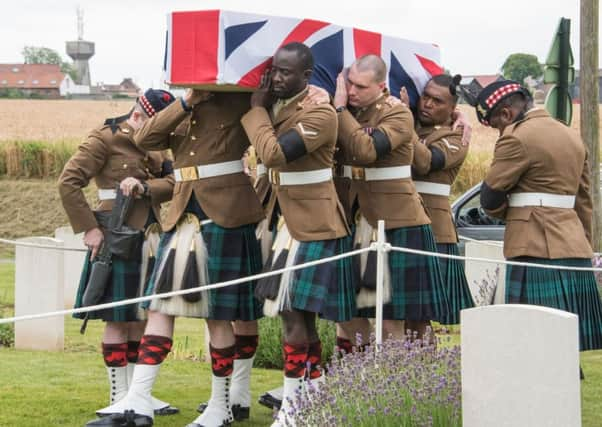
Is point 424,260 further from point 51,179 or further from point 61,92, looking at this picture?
point 61,92

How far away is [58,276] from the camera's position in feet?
33.0

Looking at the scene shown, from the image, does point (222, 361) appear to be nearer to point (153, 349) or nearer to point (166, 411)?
point (153, 349)

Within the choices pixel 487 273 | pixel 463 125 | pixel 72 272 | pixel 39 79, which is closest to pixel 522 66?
pixel 39 79

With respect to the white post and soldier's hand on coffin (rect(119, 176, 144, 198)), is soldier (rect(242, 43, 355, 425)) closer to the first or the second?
the white post

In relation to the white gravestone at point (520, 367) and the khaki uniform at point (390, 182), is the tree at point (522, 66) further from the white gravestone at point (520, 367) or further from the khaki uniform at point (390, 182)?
the white gravestone at point (520, 367)

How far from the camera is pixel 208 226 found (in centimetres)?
680

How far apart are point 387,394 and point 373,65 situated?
85.9 inches

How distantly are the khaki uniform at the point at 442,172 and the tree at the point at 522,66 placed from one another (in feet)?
242

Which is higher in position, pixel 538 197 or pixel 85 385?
pixel 538 197

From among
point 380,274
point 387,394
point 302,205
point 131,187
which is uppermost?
point 131,187

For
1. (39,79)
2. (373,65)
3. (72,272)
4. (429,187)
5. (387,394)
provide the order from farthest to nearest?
(39,79), (72,272), (429,187), (373,65), (387,394)

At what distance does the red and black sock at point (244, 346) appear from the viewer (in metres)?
7.38

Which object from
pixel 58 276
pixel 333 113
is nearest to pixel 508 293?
pixel 333 113

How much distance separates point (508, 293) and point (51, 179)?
2091 centimetres
